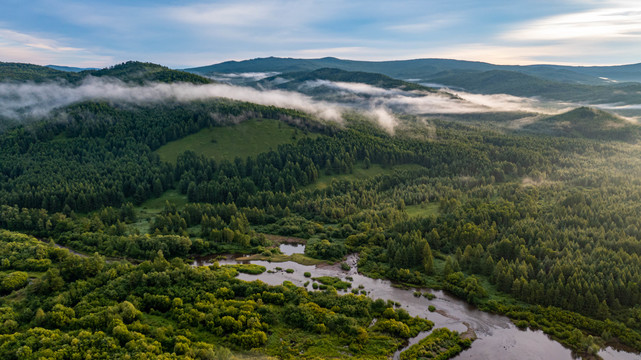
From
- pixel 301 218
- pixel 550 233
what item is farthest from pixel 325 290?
pixel 550 233

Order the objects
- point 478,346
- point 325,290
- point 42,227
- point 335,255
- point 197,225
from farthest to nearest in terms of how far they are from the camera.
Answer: point 197,225, point 42,227, point 335,255, point 325,290, point 478,346

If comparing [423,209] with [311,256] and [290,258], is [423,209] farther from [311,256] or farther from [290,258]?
[290,258]

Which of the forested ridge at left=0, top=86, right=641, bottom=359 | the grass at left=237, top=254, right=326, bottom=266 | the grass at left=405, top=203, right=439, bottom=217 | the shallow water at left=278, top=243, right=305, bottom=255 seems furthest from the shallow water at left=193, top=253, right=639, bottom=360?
the grass at left=405, top=203, right=439, bottom=217

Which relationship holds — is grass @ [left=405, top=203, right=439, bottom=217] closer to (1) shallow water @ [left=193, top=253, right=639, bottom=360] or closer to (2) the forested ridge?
(2) the forested ridge

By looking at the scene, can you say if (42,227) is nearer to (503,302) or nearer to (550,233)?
(503,302)

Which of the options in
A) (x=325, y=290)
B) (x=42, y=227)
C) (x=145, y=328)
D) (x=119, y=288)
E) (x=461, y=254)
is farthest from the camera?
(x=42, y=227)

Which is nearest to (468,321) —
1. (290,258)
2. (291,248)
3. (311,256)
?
(311,256)
